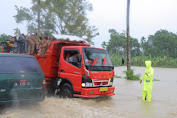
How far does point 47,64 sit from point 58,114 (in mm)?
2952

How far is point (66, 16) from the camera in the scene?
2947 cm

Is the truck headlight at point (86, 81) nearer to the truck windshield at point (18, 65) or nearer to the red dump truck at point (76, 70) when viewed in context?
the red dump truck at point (76, 70)

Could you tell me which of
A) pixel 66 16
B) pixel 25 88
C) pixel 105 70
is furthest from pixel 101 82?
pixel 66 16

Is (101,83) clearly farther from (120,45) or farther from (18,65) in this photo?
(120,45)

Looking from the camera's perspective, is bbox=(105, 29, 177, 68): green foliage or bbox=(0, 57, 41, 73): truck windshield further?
bbox=(105, 29, 177, 68): green foliage

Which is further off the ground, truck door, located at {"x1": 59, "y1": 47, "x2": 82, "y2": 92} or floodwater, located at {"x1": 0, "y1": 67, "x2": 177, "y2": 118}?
truck door, located at {"x1": 59, "y1": 47, "x2": 82, "y2": 92}

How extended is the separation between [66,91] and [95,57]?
5.48ft

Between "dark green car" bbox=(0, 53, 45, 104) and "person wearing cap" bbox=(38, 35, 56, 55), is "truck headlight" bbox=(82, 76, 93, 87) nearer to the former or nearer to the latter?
"dark green car" bbox=(0, 53, 45, 104)

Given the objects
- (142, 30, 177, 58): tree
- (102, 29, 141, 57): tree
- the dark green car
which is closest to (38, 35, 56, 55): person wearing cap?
the dark green car

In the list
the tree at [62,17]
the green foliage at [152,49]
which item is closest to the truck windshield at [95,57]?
the tree at [62,17]

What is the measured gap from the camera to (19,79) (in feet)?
18.4

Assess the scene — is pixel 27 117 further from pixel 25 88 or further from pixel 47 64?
pixel 47 64

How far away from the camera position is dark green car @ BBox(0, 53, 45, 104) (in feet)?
17.7

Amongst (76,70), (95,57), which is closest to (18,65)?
(76,70)
